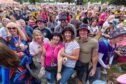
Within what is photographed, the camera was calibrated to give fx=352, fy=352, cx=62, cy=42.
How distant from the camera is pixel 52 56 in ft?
22.4

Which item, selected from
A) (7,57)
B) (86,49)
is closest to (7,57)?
(7,57)

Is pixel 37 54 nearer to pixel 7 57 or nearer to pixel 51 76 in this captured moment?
pixel 51 76

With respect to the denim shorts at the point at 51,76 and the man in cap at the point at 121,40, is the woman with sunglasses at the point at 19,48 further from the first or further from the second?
the man in cap at the point at 121,40

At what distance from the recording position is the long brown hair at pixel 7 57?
7.30 feet

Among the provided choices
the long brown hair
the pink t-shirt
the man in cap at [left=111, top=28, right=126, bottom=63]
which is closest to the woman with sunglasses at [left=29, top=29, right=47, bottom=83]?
the pink t-shirt

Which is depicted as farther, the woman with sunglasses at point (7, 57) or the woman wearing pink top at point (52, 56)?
the woman wearing pink top at point (52, 56)

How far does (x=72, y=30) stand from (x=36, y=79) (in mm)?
1223

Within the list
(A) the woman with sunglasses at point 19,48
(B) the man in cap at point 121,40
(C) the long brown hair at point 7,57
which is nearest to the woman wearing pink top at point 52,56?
(A) the woman with sunglasses at point 19,48

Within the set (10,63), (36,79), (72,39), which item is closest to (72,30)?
(72,39)

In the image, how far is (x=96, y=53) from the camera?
683 cm

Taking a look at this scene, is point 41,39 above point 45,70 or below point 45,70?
above

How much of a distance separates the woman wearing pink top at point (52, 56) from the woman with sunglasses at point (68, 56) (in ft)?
0.41

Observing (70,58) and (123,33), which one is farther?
(70,58)

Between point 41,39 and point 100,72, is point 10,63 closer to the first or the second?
point 41,39
